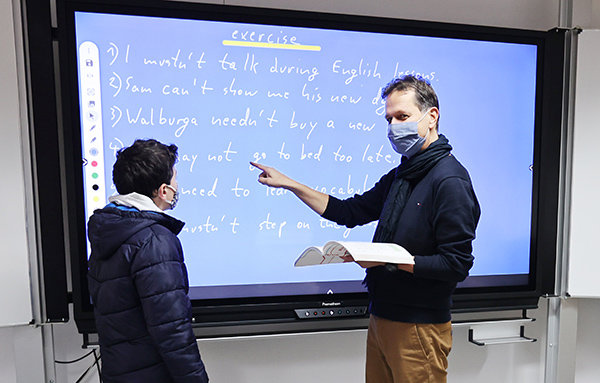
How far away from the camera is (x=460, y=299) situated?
5.90 feet

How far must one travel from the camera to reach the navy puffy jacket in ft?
3.69

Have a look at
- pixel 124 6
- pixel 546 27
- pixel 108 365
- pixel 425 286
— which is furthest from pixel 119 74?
pixel 546 27

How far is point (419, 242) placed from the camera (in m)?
1.28

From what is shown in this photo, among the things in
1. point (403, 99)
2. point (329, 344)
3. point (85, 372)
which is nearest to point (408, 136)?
point (403, 99)

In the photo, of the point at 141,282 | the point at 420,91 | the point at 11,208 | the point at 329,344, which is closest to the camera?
the point at 141,282

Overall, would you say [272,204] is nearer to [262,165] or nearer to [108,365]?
[262,165]

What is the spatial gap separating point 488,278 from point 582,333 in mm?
770

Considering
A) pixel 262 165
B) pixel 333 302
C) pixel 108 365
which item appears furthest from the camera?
pixel 333 302

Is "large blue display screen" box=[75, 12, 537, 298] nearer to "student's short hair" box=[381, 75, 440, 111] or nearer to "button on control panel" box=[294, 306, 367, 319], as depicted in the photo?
"button on control panel" box=[294, 306, 367, 319]

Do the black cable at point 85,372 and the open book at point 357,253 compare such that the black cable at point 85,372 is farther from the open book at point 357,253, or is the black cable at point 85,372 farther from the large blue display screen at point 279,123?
the open book at point 357,253

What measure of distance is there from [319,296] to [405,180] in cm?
67

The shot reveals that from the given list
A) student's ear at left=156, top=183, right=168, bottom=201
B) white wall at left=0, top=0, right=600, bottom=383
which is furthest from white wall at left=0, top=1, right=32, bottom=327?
student's ear at left=156, top=183, right=168, bottom=201

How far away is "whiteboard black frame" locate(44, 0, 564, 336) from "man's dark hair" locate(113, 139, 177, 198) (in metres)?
0.44

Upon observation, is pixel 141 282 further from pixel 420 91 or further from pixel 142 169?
pixel 420 91
